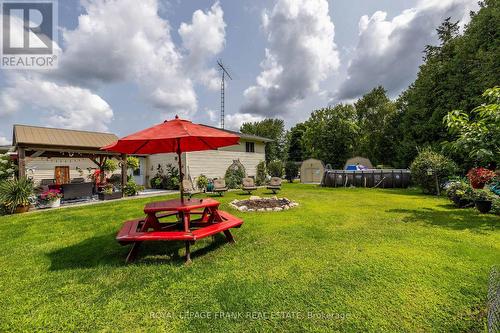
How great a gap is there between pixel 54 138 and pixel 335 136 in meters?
28.1

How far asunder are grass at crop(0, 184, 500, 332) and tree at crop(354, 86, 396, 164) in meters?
26.1

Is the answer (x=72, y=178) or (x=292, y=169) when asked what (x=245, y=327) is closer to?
(x=72, y=178)

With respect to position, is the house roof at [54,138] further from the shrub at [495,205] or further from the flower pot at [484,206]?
the shrub at [495,205]

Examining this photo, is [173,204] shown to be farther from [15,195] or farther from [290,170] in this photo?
[290,170]

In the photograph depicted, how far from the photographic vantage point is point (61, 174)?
18469mm

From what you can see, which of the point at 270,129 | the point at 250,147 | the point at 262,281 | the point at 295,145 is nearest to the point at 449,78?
the point at 250,147

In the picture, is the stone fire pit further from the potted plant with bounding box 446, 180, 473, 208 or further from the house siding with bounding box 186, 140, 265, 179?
the house siding with bounding box 186, 140, 265, 179

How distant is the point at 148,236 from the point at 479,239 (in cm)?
Answer: 714

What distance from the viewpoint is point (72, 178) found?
19.1 m

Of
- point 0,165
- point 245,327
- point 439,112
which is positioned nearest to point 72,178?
point 0,165

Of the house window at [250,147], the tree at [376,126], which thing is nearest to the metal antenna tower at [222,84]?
the house window at [250,147]

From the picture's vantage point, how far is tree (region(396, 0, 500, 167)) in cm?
1505

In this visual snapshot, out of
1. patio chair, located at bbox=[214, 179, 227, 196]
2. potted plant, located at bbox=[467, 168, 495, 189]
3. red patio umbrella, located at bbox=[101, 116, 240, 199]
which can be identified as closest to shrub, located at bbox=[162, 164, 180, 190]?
patio chair, located at bbox=[214, 179, 227, 196]

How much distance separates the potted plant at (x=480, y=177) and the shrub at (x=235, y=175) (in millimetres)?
13846
